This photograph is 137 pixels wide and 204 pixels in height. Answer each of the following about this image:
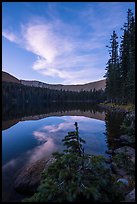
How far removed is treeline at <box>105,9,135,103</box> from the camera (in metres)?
32.6

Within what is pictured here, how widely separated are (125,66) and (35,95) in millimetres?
111042

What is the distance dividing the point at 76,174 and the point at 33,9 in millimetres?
4884

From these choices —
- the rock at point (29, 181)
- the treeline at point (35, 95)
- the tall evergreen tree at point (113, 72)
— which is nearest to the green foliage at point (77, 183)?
the rock at point (29, 181)

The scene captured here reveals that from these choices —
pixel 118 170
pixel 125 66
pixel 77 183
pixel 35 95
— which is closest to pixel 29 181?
pixel 118 170

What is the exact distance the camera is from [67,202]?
426cm

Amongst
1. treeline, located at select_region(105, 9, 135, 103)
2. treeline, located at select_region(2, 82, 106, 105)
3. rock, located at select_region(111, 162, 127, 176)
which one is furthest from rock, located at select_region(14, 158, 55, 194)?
treeline, located at select_region(2, 82, 106, 105)

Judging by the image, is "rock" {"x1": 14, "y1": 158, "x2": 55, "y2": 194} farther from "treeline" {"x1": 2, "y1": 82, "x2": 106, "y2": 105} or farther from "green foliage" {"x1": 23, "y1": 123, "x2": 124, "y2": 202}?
"treeline" {"x1": 2, "y1": 82, "x2": 106, "y2": 105}

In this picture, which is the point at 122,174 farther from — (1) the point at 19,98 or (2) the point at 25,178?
(1) the point at 19,98

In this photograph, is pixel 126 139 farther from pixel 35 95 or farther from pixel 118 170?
pixel 35 95

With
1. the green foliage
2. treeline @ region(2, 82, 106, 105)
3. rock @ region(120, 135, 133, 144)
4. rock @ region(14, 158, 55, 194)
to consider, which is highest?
treeline @ region(2, 82, 106, 105)

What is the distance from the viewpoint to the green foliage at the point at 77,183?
432 centimetres

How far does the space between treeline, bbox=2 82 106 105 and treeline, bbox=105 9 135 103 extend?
67.9 meters

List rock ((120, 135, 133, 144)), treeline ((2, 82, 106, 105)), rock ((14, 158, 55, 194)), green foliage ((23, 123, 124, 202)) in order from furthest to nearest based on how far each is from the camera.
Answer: treeline ((2, 82, 106, 105)) → rock ((120, 135, 133, 144)) → rock ((14, 158, 55, 194)) → green foliage ((23, 123, 124, 202))

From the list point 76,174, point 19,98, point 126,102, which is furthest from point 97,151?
point 19,98
